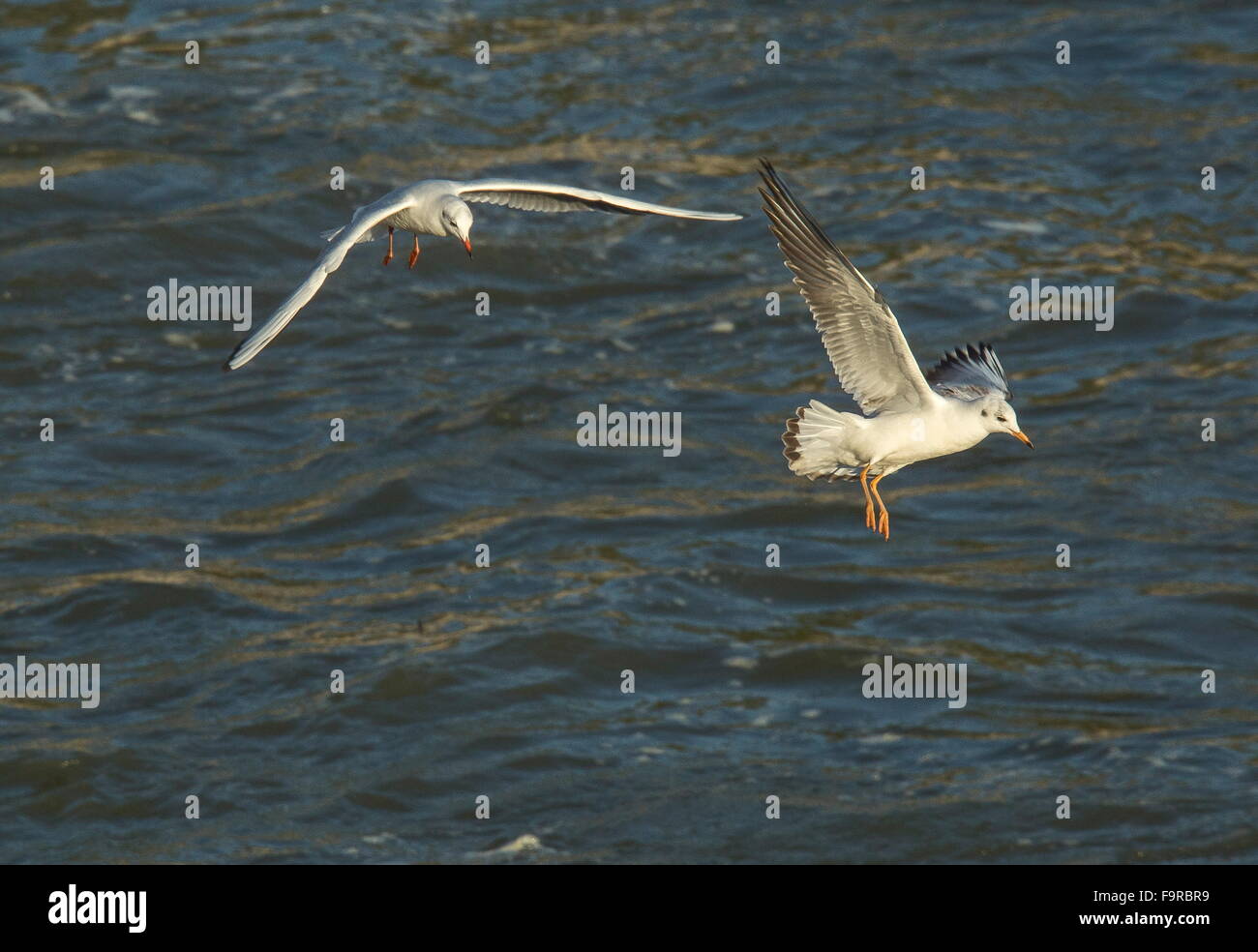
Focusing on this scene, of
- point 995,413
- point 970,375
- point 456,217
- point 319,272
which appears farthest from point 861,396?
point 319,272

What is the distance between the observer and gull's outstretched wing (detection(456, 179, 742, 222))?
1485 centimetres

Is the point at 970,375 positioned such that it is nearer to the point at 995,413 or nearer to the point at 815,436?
the point at 995,413

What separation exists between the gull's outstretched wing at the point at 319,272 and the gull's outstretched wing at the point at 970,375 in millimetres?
3908

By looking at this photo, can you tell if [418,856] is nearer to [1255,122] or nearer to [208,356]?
[208,356]

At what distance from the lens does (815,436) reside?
48.4 ft

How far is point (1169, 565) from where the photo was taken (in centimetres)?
2383

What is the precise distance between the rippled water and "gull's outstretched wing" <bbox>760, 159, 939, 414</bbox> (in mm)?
6156

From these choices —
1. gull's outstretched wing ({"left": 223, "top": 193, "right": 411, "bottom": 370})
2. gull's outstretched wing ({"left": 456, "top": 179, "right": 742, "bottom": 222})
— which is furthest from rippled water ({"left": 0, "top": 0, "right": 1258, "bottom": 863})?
gull's outstretched wing ({"left": 223, "top": 193, "right": 411, "bottom": 370})

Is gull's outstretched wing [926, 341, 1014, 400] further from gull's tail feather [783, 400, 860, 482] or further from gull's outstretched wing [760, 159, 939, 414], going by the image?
gull's tail feather [783, 400, 860, 482]

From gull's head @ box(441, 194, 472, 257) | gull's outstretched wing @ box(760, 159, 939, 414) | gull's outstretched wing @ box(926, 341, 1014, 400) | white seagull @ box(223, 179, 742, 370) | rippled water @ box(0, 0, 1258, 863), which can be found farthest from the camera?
rippled water @ box(0, 0, 1258, 863)

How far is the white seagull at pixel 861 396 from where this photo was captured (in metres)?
14.1

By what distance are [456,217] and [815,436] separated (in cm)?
281

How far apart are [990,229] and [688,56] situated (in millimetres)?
5402

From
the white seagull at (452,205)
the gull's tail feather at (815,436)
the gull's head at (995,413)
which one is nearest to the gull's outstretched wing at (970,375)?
the gull's head at (995,413)
